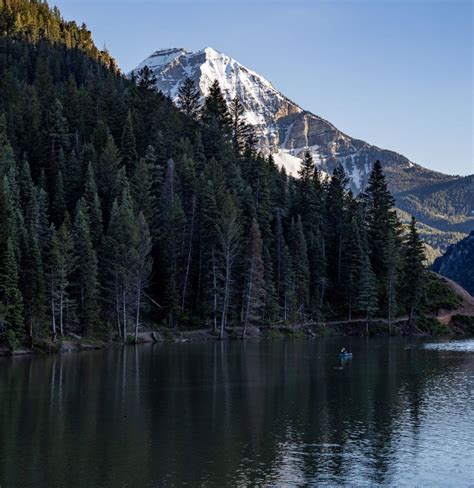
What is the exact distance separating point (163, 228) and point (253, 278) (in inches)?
649

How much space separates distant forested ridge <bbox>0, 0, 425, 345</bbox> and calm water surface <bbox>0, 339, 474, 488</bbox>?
55.5 ft

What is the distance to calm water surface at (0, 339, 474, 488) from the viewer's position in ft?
107

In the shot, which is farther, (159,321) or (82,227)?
Result: (159,321)

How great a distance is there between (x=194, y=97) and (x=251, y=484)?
471 feet

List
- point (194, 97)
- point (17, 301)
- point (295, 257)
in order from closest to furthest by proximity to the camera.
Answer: point (17, 301) < point (295, 257) < point (194, 97)

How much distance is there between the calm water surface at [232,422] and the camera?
3272 centimetres

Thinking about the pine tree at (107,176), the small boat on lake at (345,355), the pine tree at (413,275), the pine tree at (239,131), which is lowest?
the small boat on lake at (345,355)

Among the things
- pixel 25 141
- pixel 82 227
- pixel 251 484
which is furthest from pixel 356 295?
pixel 251 484

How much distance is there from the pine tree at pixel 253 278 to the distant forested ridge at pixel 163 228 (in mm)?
227

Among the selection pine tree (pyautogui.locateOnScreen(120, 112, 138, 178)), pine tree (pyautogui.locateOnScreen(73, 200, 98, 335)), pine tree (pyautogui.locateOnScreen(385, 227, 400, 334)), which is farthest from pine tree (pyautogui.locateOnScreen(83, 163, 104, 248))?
pine tree (pyautogui.locateOnScreen(385, 227, 400, 334))

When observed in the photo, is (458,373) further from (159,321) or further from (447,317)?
(447,317)

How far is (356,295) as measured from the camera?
127 m

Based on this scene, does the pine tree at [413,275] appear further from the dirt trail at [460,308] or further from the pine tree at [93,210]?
the pine tree at [93,210]

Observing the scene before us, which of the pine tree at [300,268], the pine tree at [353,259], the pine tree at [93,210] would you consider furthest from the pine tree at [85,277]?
the pine tree at [353,259]
